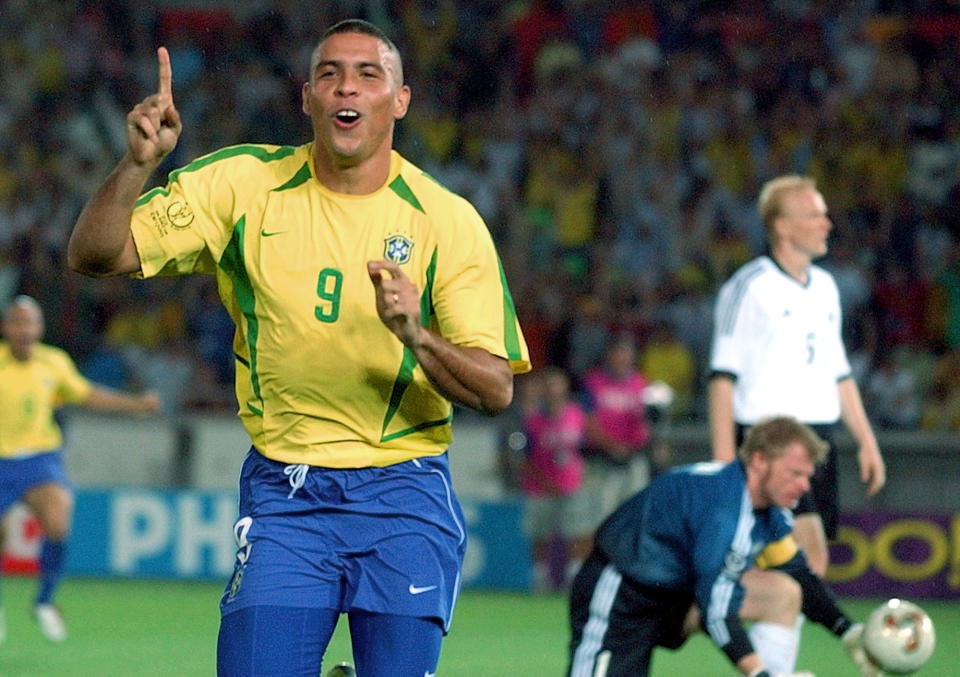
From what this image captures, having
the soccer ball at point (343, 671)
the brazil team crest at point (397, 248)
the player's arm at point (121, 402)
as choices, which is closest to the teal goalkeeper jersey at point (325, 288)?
the brazil team crest at point (397, 248)

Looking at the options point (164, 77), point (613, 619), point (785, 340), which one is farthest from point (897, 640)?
point (164, 77)

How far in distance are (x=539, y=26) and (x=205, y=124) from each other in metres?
3.55

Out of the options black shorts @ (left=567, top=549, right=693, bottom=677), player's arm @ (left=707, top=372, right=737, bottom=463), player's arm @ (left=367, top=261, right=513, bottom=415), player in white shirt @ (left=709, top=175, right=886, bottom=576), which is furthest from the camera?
player in white shirt @ (left=709, top=175, right=886, bottom=576)

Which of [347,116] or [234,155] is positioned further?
[234,155]

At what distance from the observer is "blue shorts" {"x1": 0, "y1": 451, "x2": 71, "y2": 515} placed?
11.2m

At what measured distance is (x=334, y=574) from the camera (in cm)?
407

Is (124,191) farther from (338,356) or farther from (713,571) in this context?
(713,571)

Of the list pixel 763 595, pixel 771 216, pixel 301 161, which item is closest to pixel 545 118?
pixel 771 216

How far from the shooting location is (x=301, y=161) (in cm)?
426

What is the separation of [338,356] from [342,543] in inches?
17.5

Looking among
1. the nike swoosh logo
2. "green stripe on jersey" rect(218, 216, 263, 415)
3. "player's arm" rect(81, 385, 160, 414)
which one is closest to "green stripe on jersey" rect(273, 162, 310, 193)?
"green stripe on jersey" rect(218, 216, 263, 415)

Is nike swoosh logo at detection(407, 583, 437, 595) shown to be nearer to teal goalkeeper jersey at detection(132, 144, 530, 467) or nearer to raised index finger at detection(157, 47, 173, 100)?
teal goalkeeper jersey at detection(132, 144, 530, 467)

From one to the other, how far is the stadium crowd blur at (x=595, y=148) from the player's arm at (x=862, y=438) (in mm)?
6174

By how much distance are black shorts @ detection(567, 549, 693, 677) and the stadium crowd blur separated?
7690 mm
